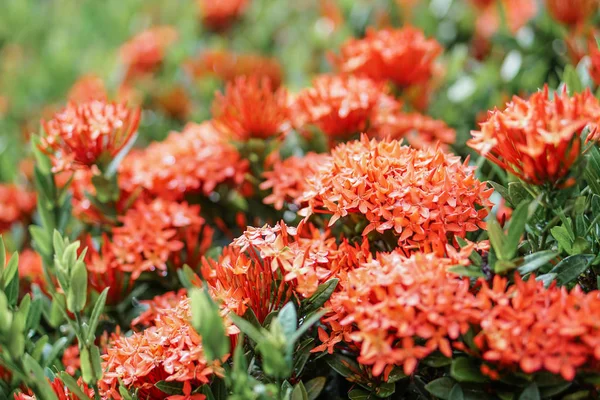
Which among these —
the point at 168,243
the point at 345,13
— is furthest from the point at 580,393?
the point at 345,13

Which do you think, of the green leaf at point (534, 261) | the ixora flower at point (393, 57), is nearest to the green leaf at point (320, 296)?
the green leaf at point (534, 261)

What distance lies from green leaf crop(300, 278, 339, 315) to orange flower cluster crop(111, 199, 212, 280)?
349mm

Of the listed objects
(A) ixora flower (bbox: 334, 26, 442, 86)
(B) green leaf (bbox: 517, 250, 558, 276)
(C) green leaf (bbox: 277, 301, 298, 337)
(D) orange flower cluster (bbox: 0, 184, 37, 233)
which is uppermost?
(A) ixora flower (bbox: 334, 26, 442, 86)

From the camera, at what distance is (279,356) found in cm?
68

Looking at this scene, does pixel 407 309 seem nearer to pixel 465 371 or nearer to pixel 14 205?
pixel 465 371

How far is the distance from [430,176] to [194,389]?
45 centimetres

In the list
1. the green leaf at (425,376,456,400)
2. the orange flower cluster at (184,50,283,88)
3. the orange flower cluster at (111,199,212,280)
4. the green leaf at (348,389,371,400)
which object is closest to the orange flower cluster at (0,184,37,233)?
the orange flower cluster at (111,199,212,280)

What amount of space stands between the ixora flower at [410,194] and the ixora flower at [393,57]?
516mm

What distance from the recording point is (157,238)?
1.09 meters

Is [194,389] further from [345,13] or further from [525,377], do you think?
[345,13]

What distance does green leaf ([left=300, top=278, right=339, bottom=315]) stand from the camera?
82 centimetres

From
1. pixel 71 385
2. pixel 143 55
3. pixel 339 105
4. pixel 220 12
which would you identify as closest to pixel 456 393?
pixel 71 385

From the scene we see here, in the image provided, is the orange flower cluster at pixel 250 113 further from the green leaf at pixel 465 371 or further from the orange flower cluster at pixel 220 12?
the orange flower cluster at pixel 220 12

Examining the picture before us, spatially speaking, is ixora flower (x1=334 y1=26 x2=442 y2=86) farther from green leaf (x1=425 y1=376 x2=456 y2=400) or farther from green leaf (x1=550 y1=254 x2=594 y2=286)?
green leaf (x1=425 y1=376 x2=456 y2=400)
